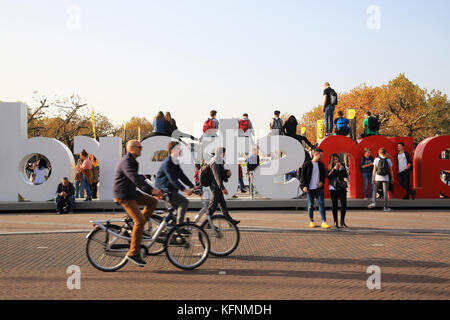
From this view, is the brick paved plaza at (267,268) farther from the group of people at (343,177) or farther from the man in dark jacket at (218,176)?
the man in dark jacket at (218,176)

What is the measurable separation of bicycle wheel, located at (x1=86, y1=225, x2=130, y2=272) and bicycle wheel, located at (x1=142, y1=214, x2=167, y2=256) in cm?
33

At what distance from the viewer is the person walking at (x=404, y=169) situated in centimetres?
1703

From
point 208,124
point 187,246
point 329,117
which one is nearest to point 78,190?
point 208,124

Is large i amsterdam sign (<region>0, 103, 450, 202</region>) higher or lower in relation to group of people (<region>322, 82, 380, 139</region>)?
lower

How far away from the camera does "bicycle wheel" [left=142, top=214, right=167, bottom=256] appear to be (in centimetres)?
743

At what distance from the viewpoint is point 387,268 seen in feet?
23.8

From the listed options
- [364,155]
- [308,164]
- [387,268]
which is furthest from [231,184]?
[387,268]

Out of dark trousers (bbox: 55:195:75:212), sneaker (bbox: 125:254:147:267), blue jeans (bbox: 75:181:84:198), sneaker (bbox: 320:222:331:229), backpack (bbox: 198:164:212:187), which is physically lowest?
sneaker (bbox: 320:222:331:229)

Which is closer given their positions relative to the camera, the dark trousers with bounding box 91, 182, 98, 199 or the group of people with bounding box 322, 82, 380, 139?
the dark trousers with bounding box 91, 182, 98, 199

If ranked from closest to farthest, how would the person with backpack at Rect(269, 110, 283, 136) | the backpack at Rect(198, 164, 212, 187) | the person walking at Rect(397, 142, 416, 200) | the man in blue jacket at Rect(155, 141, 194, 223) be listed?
the man in blue jacket at Rect(155, 141, 194, 223)
the backpack at Rect(198, 164, 212, 187)
the person walking at Rect(397, 142, 416, 200)
the person with backpack at Rect(269, 110, 283, 136)

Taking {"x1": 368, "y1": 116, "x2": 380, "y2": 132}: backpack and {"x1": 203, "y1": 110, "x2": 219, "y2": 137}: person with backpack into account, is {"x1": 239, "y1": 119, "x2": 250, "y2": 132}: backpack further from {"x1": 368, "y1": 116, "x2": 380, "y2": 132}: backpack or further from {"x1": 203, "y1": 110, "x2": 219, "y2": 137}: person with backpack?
{"x1": 368, "y1": 116, "x2": 380, "y2": 132}: backpack

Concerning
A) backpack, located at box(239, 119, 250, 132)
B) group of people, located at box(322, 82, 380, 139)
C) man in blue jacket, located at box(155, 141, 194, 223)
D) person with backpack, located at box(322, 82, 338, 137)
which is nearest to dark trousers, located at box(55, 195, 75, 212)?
backpack, located at box(239, 119, 250, 132)
